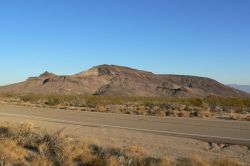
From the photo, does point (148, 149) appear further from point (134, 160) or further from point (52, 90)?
point (52, 90)

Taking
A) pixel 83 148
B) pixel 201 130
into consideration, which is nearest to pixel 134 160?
pixel 83 148

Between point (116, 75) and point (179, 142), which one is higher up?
point (116, 75)

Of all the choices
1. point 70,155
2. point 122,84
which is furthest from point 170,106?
point 122,84

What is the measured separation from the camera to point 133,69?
17975cm

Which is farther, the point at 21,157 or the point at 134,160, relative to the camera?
the point at 21,157

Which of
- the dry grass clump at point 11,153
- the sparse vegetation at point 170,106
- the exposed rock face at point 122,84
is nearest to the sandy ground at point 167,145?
the dry grass clump at point 11,153

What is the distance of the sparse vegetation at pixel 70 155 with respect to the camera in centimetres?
1262

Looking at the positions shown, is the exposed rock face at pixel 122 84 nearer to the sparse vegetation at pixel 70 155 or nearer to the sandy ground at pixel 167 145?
the sandy ground at pixel 167 145

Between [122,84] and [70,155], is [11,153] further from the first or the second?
[122,84]

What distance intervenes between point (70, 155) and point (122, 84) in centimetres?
14189

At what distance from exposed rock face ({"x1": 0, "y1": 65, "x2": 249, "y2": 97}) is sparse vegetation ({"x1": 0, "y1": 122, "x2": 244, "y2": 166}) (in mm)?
127140

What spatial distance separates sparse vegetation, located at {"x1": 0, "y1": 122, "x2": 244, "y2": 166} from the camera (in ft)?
41.4

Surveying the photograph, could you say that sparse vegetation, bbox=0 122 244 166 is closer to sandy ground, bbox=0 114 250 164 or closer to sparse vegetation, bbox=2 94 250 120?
sandy ground, bbox=0 114 250 164

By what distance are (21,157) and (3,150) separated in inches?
21.8
